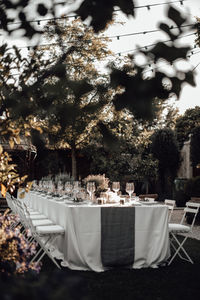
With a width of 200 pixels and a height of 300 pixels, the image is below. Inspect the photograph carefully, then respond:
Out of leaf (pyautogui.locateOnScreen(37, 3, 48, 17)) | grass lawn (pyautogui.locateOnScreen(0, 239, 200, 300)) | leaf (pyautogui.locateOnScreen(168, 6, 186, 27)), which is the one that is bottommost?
grass lawn (pyautogui.locateOnScreen(0, 239, 200, 300))

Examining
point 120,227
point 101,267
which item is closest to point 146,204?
point 120,227

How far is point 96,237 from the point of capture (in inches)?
204

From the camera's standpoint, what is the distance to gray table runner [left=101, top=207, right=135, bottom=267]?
520 cm

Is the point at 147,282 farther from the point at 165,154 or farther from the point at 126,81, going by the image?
the point at 165,154

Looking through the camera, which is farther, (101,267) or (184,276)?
(101,267)

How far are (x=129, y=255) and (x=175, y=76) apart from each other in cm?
432

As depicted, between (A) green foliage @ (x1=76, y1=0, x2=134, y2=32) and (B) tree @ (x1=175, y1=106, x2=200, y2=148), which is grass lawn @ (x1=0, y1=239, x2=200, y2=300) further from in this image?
(B) tree @ (x1=175, y1=106, x2=200, y2=148)

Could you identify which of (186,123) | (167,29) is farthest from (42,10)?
(186,123)

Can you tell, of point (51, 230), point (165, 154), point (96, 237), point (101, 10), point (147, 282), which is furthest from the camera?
point (165, 154)

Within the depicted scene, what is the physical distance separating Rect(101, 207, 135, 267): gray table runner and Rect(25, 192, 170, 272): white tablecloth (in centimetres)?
6

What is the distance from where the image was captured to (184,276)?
15.9 feet

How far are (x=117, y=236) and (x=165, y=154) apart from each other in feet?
44.0

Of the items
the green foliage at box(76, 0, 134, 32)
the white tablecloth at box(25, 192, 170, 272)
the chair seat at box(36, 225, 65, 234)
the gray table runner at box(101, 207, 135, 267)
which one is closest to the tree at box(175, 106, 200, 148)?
the white tablecloth at box(25, 192, 170, 272)

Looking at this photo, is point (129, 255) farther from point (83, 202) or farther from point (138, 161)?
point (138, 161)
